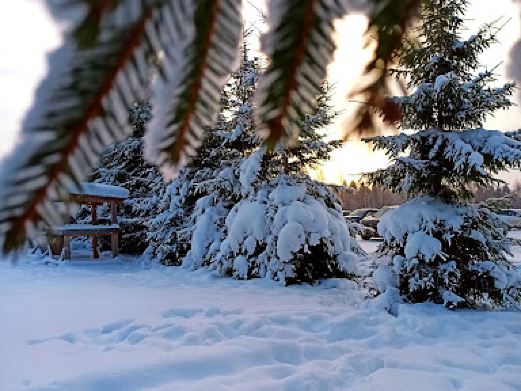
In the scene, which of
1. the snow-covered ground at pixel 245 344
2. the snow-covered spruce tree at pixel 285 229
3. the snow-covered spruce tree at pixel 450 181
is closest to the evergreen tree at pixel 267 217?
the snow-covered spruce tree at pixel 285 229

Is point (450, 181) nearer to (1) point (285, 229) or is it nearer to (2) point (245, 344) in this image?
(1) point (285, 229)

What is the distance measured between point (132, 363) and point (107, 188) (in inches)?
283

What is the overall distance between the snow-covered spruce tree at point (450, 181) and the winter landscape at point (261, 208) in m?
0.03

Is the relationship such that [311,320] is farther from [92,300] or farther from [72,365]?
[92,300]

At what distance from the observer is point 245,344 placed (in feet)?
12.0

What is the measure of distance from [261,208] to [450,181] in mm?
3033

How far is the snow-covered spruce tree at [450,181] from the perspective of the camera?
16.4 ft

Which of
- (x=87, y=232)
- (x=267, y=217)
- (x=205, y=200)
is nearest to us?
(x=267, y=217)

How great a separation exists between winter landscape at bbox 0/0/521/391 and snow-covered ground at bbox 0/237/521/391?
0.08 feet

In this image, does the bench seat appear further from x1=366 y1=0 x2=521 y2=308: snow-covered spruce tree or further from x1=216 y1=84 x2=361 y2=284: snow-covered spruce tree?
x1=366 y1=0 x2=521 y2=308: snow-covered spruce tree

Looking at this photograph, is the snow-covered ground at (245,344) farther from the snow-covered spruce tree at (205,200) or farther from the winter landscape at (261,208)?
the snow-covered spruce tree at (205,200)

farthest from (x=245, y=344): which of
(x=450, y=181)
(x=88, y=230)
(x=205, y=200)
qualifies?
(x=88, y=230)

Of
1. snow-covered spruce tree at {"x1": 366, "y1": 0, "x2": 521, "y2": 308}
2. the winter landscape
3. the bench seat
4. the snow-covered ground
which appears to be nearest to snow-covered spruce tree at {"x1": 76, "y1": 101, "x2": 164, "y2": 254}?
the winter landscape

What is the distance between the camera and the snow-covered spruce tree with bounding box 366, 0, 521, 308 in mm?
4984
